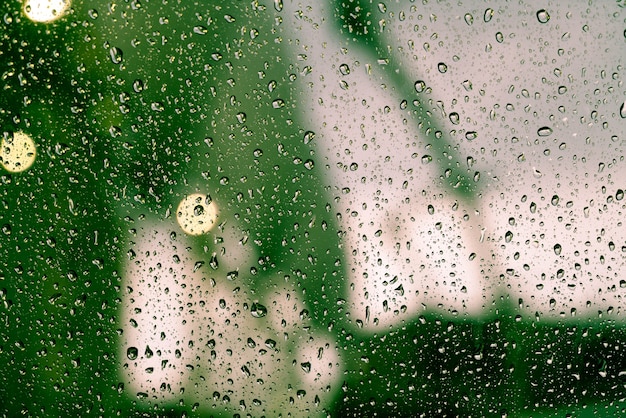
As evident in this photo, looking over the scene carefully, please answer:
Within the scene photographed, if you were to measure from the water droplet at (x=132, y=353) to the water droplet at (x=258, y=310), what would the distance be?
272mm

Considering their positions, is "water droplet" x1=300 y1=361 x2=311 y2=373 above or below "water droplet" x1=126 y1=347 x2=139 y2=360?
below

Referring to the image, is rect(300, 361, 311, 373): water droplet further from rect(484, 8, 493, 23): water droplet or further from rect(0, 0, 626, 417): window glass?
rect(484, 8, 493, 23): water droplet

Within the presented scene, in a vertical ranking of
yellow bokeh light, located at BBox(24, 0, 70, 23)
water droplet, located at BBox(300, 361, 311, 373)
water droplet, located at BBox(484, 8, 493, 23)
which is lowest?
water droplet, located at BBox(300, 361, 311, 373)

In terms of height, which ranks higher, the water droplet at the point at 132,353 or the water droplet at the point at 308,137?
the water droplet at the point at 308,137

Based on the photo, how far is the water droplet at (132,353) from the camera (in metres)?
1.12

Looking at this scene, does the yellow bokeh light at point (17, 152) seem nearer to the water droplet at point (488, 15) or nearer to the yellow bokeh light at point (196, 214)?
the yellow bokeh light at point (196, 214)

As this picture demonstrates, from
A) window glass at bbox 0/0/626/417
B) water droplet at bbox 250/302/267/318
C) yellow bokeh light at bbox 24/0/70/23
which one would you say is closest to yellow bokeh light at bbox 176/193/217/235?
window glass at bbox 0/0/626/417

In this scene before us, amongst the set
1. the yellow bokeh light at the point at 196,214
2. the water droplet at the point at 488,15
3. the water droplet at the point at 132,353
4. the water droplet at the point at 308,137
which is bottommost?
the water droplet at the point at 132,353

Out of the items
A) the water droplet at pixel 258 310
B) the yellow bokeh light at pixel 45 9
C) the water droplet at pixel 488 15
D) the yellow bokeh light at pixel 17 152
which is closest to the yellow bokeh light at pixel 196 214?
the water droplet at pixel 258 310

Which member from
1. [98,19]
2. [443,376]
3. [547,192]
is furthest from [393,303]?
[98,19]

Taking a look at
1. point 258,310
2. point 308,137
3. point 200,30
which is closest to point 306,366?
point 258,310

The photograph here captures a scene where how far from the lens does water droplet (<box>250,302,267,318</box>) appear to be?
1128mm

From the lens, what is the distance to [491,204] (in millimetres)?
1156

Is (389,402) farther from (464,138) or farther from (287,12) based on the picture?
Answer: (287,12)
